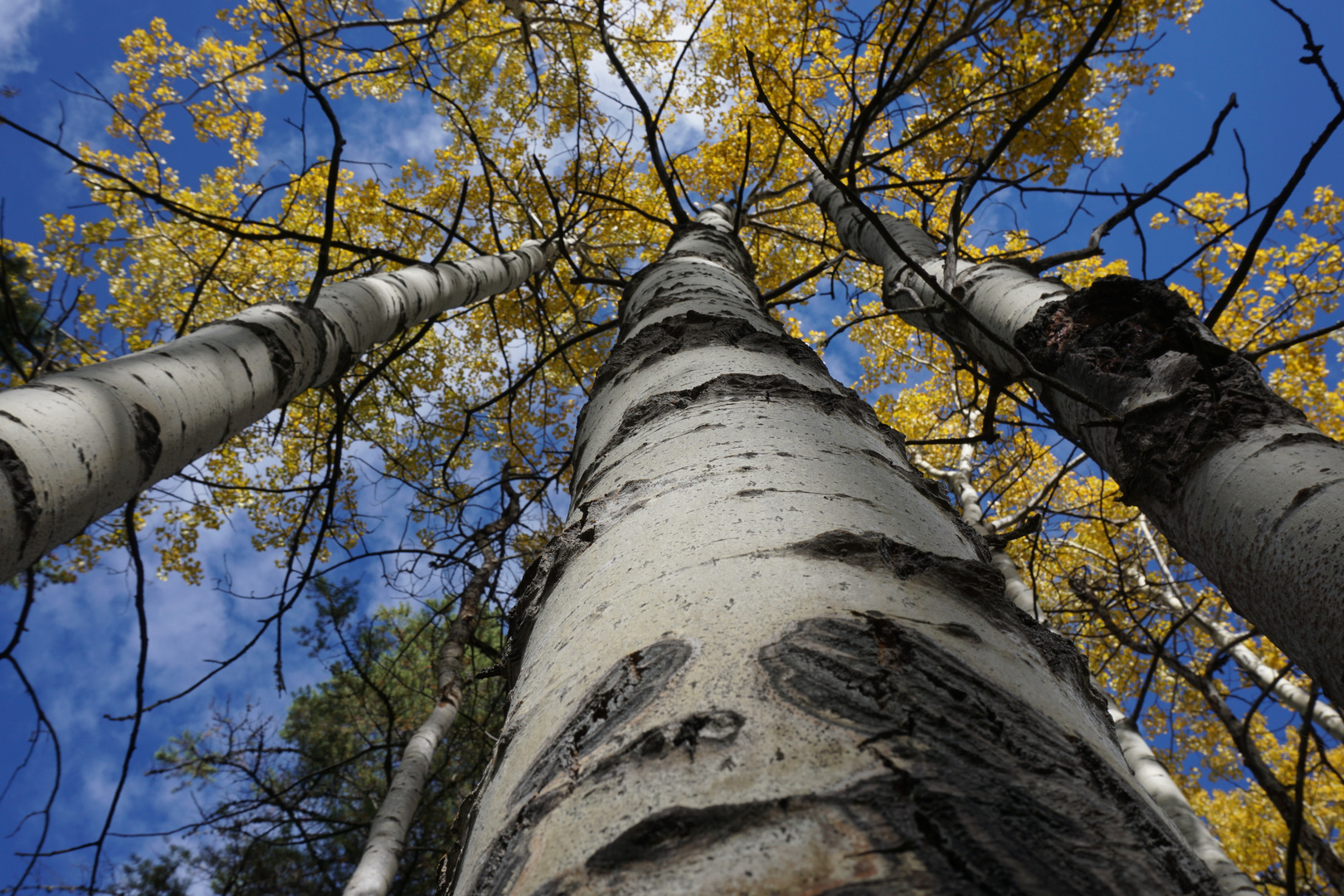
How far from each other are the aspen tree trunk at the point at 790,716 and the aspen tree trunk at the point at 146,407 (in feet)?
3.00

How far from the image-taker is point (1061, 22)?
12.8 ft

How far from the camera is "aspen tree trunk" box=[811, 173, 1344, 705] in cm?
84

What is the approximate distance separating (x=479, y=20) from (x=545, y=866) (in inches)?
264

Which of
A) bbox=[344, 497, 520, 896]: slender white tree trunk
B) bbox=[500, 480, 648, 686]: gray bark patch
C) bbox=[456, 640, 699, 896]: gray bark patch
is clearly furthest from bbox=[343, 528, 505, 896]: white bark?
bbox=[456, 640, 699, 896]: gray bark patch

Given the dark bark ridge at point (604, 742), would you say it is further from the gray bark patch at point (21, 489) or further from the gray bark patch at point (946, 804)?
the gray bark patch at point (21, 489)

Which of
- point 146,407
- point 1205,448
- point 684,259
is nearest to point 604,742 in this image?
point 1205,448

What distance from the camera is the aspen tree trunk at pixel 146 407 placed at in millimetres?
1021

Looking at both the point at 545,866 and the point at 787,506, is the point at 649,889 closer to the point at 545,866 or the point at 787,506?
the point at 545,866

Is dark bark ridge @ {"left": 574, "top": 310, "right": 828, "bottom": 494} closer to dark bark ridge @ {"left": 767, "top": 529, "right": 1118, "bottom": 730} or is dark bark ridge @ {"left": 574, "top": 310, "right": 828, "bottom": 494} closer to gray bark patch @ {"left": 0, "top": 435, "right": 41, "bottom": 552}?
dark bark ridge @ {"left": 767, "top": 529, "right": 1118, "bottom": 730}

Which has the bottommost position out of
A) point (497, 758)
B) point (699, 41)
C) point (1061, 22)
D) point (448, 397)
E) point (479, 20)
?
point (497, 758)

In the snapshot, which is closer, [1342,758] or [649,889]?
[649,889]

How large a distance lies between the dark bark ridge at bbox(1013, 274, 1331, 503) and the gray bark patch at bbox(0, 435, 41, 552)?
6.06 ft

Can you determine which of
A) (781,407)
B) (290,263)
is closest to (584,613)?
(781,407)

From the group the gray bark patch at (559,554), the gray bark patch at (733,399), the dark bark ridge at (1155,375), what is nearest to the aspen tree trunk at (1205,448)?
the dark bark ridge at (1155,375)
